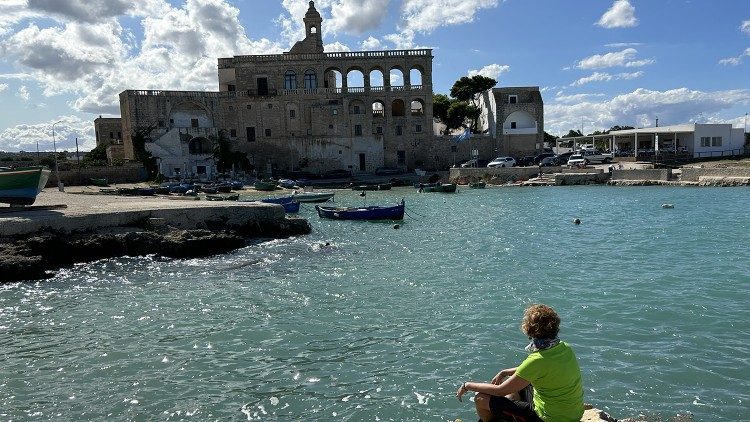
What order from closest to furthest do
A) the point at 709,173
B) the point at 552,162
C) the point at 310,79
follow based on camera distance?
1. the point at 709,173
2. the point at 552,162
3. the point at 310,79

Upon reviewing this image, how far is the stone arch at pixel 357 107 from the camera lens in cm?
6306

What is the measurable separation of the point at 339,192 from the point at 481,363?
4265cm

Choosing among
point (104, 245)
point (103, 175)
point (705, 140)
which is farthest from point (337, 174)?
point (104, 245)

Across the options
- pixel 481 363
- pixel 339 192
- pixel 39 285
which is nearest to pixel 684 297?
pixel 481 363

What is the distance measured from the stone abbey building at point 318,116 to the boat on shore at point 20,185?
39999mm

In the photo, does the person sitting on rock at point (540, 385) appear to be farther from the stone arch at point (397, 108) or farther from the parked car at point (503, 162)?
the stone arch at point (397, 108)

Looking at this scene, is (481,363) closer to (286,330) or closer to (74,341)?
(286,330)

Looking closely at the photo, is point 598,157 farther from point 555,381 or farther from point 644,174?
point 555,381

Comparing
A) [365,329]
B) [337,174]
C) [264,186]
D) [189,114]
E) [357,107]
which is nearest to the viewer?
[365,329]

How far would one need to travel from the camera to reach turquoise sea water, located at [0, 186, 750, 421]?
7.78 meters

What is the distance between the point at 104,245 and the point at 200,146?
44.7m

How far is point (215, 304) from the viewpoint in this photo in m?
13.0

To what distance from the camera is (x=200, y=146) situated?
6181cm

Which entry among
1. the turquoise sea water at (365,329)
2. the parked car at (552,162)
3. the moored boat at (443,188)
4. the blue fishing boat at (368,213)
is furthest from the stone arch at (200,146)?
the turquoise sea water at (365,329)
